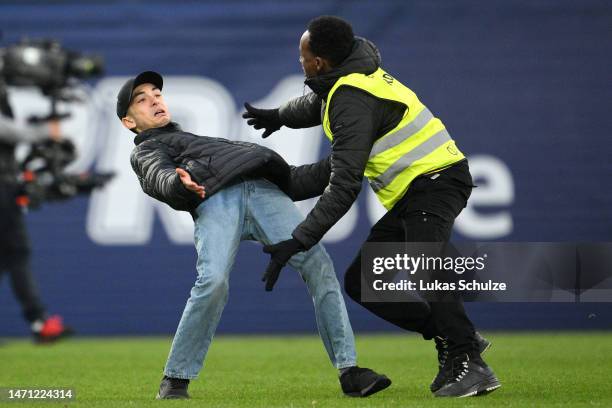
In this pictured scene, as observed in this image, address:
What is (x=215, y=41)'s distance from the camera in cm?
1026

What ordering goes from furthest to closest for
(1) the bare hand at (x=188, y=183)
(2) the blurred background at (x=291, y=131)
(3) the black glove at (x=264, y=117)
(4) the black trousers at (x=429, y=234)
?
(2) the blurred background at (x=291, y=131)
(3) the black glove at (x=264, y=117)
(4) the black trousers at (x=429, y=234)
(1) the bare hand at (x=188, y=183)

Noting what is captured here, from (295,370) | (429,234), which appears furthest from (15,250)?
(429,234)

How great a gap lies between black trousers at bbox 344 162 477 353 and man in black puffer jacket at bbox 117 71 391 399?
0.96 feet

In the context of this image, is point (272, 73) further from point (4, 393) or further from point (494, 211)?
point (4, 393)

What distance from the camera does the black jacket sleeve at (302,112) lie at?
5.45 metres

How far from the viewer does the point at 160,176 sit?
499 cm

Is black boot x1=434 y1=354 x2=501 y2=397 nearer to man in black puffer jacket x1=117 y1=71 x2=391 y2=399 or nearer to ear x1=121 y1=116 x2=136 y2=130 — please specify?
man in black puffer jacket x1=117 y1=71 x2=391 y2=399

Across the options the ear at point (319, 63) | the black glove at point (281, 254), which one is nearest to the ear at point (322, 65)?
the ear at point (319, 63)

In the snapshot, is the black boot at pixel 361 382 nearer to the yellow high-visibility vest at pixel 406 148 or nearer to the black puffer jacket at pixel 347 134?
the black puffer jacket at pixel 347 134

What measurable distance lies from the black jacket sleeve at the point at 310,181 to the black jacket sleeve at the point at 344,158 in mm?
527

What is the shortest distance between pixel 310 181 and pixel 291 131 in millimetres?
4601

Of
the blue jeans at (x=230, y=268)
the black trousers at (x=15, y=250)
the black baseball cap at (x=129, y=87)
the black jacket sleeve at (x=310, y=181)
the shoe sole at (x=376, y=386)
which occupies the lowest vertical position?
the black trousers at (x=15, y=250)

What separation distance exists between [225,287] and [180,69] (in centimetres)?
548

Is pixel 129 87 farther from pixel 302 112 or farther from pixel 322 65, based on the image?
pixel 322 65
